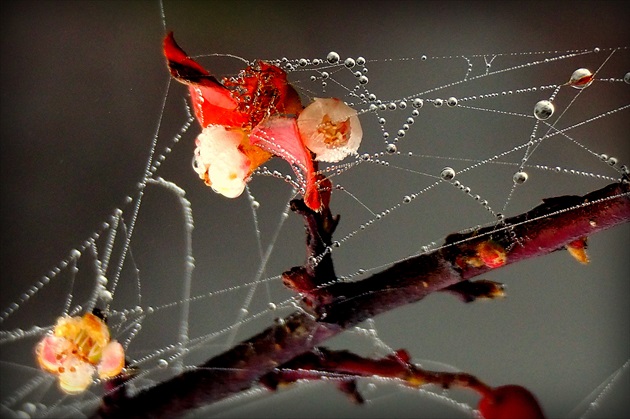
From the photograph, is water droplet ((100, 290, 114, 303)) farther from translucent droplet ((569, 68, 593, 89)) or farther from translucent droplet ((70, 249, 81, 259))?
translucent droplet ((569, 68, 593, 89))

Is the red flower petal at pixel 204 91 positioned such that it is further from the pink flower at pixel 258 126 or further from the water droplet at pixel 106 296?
the water droplet at pixel 106 296

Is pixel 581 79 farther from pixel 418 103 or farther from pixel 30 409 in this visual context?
pixel 30 409

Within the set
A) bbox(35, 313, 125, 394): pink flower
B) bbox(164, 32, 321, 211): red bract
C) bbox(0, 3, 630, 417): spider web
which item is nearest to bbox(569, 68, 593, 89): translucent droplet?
bbox(0, 3, 630, 417): spider web

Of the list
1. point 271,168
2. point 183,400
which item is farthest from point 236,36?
point 183,400

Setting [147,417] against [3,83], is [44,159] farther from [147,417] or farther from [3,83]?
[147,417]

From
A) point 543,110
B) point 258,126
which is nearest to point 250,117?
point 258,126
